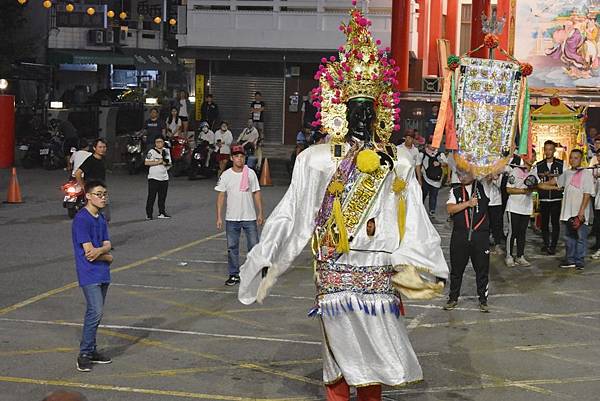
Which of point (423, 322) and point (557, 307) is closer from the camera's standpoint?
point (423, 322)

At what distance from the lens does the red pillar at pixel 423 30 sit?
35.9 metres

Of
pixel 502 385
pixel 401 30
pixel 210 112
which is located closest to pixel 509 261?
pixel 502 385

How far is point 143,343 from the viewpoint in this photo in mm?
9961

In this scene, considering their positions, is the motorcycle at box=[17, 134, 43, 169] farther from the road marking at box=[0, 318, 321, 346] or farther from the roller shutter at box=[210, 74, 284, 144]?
the road marking at box=[0, 318, 321, 346]

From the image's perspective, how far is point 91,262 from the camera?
8.89 meters

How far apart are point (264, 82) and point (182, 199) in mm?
11595

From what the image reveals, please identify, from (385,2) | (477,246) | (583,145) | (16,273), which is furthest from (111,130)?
(477,246)

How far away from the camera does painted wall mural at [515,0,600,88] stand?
95.0 feet

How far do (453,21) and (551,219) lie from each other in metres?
22.7

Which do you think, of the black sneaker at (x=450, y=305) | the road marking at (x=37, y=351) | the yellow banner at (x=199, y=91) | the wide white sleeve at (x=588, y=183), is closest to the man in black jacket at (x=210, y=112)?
the yellow banner at (x=199, y=91)

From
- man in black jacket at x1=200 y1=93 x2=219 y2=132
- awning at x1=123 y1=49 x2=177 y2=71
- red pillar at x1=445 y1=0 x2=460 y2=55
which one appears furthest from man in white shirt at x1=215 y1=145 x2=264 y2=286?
awning at x1=123 y1=49 x2=177 y2=71

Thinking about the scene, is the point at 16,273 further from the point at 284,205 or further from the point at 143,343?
the point at 284,205

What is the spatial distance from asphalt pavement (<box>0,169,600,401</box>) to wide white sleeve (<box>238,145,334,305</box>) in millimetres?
1416

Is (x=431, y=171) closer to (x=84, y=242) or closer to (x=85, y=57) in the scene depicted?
(x=84, y=242)
